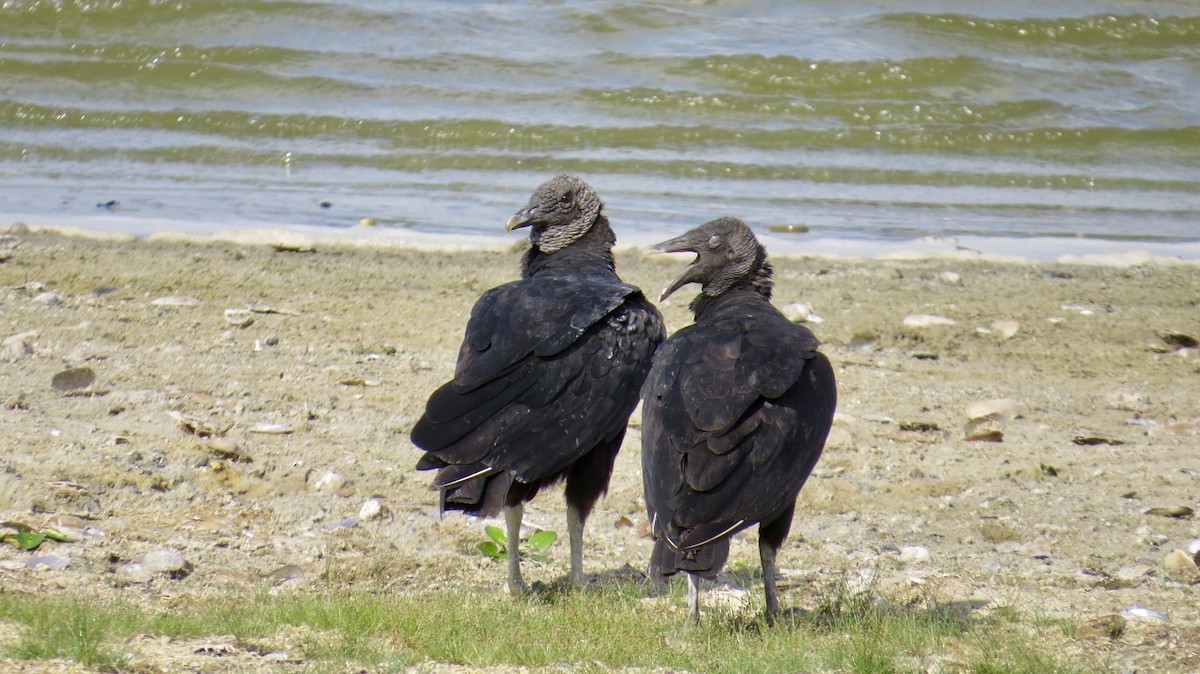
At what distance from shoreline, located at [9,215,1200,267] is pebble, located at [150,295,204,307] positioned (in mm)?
1288

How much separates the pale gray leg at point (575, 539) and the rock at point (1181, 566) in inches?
70.0

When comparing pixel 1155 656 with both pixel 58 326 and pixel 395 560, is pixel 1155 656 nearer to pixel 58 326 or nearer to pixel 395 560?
pixel 395 560

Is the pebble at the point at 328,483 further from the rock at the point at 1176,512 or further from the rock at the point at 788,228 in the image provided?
the rock at the point at 788,228

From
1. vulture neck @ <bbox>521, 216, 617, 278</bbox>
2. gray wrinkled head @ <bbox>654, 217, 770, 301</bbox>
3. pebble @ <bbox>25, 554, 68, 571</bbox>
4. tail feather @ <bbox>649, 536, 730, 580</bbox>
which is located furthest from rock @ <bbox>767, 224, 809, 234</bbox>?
pebble @ <bbox>25, 554, 68, 571</bbox>

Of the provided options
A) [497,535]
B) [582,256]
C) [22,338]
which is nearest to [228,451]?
[497,535]

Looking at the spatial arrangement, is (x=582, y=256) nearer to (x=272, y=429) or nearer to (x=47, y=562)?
(x=272, y=429)

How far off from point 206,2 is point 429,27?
273cm

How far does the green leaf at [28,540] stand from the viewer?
12.3 feet

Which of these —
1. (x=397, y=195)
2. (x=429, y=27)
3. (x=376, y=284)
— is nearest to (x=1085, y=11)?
(x=429, y=27)

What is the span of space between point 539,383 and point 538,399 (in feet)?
0.16

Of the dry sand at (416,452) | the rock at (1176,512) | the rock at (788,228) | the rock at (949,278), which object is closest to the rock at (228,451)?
the dry sand at (416,452)

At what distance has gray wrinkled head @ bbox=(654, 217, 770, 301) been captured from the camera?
427cm

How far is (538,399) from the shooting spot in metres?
3.87

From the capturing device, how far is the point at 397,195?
32.1 ft
